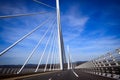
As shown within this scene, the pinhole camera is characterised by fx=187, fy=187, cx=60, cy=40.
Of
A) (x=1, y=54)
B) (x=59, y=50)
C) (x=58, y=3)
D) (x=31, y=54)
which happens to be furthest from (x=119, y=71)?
(x=58, y=3)

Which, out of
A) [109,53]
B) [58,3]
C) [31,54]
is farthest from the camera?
[58,3]

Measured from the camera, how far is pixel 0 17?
1216 centimetres

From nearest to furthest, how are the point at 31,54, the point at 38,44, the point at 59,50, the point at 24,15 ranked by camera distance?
the point at 24,15
the point at 31,54
the point at 38,44
the point at 59,50

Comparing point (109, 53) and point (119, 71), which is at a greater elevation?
point (109, 53)

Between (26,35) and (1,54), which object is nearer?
(1,54)

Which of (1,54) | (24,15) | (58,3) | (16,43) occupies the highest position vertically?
(58,3)

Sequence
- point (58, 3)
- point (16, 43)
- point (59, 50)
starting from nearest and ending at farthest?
point (16, 43) → point (59, 50) → point (58, 3)

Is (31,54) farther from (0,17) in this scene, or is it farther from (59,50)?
(59,50)

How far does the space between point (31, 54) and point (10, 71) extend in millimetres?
3033

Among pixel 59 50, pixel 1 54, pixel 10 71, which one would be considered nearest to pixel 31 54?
pixel 10 71

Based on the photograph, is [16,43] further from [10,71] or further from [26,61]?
[10,71]

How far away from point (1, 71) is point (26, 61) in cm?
274

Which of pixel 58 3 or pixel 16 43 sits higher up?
pixel 58 3

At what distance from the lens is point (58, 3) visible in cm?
4925
